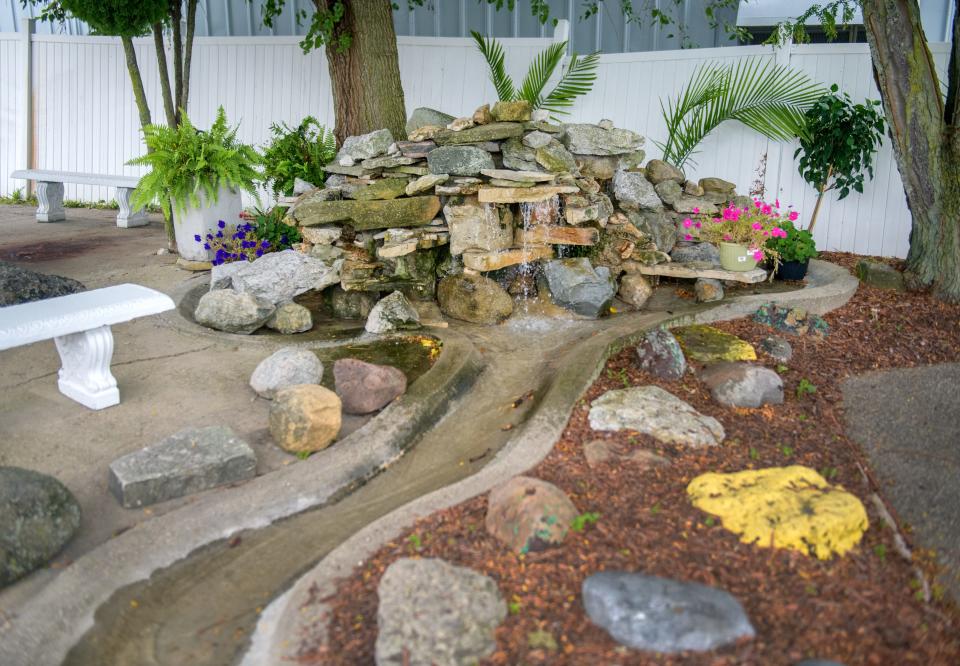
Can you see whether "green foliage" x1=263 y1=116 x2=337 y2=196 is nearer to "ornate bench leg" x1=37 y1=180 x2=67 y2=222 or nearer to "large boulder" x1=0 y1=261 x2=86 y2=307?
"large boulder" x1=0 y1=261 x2=86 y2=307

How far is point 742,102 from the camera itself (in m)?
8.53

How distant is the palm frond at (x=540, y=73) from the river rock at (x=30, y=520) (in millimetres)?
6619

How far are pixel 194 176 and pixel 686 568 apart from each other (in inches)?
236

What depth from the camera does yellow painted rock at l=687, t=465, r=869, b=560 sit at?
11.2 ft

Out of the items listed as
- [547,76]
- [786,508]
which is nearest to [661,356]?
[786,508]

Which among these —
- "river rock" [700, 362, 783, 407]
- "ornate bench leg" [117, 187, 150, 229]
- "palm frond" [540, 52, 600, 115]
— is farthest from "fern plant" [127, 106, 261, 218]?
"river rock" [700, 362, 783, 407]

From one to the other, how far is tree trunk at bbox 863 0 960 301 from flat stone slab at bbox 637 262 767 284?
1360 mm

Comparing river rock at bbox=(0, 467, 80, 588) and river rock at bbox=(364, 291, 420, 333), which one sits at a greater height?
river rock at bbox=(364, 291, 420, 333)

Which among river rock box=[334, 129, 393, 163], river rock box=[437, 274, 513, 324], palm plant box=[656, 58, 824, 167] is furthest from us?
palm plant box=[656, 58, 824, 167]

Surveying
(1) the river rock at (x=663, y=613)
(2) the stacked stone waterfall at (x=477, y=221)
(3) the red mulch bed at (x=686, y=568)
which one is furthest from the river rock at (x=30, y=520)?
(2) the stacked stone waterfall at (x=477, y=221)

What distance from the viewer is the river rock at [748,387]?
16.4 ft

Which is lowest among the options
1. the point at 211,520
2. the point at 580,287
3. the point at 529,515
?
the point at 211,520

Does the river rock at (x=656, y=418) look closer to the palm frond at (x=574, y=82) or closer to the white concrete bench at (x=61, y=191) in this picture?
the palm frond at (x=574, y=82)

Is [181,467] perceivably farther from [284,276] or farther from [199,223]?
[199,223]
